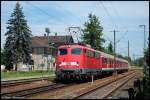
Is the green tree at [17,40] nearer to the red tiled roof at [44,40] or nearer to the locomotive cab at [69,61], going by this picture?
the red tiled roof at [44,40]

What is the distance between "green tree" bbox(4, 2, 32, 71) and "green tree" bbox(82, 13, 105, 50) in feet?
72.3

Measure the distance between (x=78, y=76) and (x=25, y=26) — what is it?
45665mm

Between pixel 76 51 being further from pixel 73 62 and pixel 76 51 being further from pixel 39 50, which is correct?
pixel 39 50

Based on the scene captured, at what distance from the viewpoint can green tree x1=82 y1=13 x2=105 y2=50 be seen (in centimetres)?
9919

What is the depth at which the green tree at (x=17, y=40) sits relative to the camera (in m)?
77.1

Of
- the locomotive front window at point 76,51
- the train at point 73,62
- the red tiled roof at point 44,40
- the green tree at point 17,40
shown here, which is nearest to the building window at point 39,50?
the red tiled roof at point 44,40

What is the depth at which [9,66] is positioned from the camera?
78062 millimetres

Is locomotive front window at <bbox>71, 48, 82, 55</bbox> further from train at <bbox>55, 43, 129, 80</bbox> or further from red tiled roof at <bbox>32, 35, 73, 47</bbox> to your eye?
red tiled roof at <bbox>32, 35, 73, 47</bbox>

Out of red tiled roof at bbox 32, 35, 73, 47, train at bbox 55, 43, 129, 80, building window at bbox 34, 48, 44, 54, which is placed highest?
red tiled roof at bbox 32, 35, 73, 47

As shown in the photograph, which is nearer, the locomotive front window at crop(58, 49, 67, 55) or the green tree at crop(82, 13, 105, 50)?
the locomotive front window at crop(58, 49, 67, 55)

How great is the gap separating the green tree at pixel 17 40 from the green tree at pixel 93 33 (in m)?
22.1

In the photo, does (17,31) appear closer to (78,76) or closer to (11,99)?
(78,76)

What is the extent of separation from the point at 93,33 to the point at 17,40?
24.7m

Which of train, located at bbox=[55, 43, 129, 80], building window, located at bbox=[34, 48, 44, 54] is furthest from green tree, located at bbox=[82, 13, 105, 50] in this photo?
train, located at bbox=[55, 43, 129, 80]
